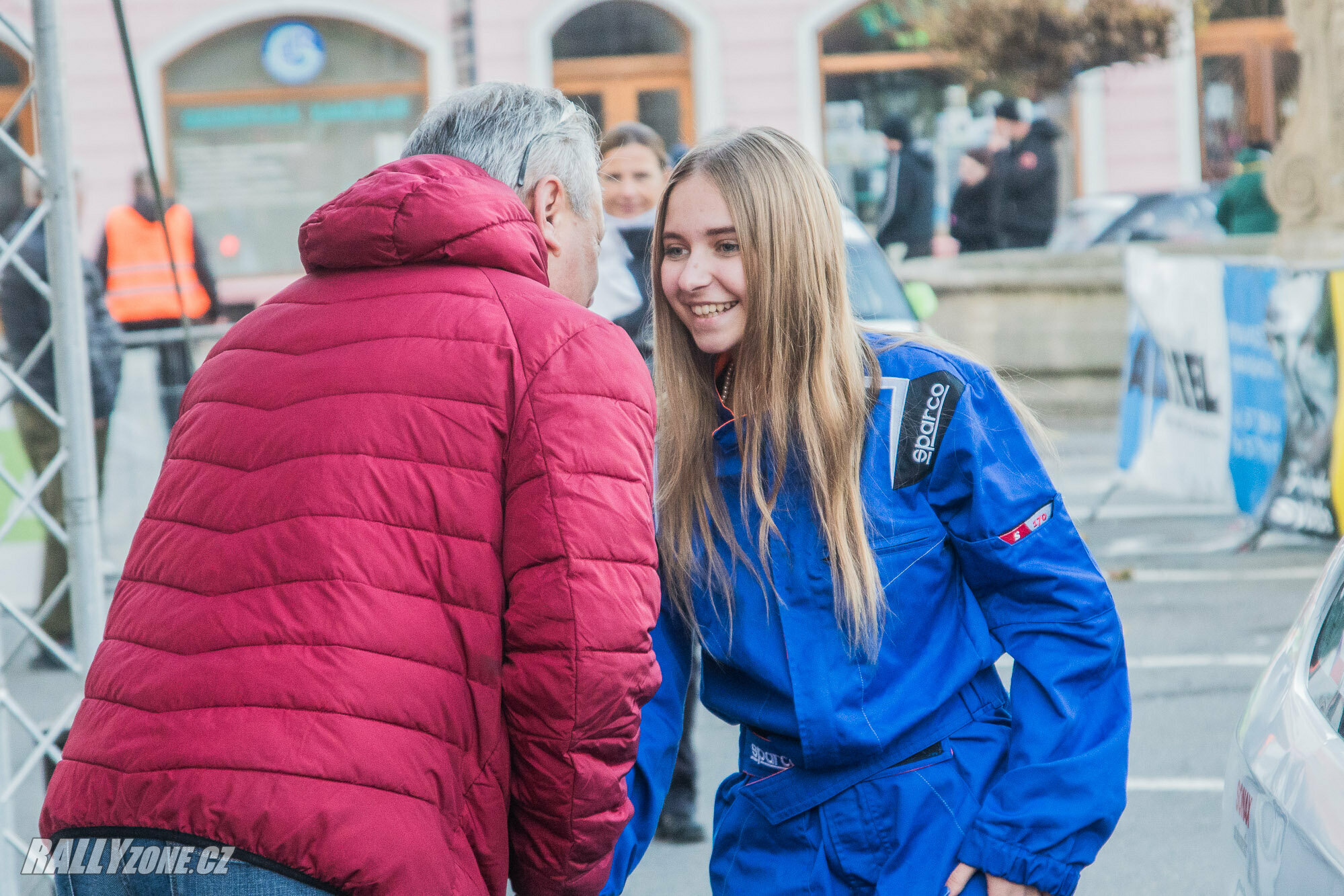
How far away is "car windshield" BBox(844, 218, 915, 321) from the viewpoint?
7.14 meters

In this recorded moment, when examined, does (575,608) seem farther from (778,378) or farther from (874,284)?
(874,284)

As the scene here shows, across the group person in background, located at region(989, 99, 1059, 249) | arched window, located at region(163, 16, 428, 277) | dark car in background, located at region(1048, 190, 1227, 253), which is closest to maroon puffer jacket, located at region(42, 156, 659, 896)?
person in background, located at region(989, 99, 1059, 249)

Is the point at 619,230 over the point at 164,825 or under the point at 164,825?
over

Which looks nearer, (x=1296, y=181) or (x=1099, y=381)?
(x=1296, y=181)

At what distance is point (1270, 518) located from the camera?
761cm

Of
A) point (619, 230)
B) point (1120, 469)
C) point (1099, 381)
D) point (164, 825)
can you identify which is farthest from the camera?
point (1099, 381)

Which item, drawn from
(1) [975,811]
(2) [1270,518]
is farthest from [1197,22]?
(1) [975,811]

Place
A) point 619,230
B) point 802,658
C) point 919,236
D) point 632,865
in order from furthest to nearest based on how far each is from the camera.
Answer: point 919,236 < point 619,230 < point 632,865 < point 802,658

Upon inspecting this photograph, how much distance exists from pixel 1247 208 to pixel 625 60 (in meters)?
10.2

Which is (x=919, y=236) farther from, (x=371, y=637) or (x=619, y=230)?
(x=371, y=637)

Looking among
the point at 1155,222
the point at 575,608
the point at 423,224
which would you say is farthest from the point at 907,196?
the point at 575,608

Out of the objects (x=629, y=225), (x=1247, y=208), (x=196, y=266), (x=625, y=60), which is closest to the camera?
(x=629, y=225)

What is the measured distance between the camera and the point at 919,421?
6.91ft

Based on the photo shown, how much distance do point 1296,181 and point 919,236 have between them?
3557 mm
